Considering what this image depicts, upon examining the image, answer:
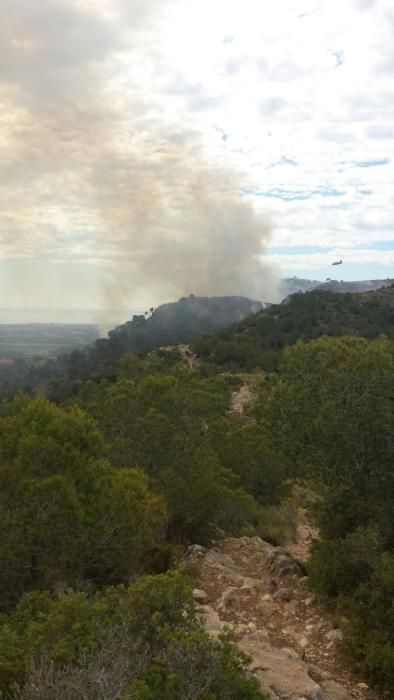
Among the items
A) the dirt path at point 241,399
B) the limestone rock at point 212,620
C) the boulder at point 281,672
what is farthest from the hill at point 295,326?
the boulder at point 281,672

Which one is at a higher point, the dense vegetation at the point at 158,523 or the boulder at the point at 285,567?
the dense vegetation at the point at 158,523

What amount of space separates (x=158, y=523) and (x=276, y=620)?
3121 millimetres

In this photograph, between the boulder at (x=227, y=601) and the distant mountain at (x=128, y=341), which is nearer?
the boulder at (x=227, y=601)

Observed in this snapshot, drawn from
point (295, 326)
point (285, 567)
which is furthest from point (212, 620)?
point (295, 326)

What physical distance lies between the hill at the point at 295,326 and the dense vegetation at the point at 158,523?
48782 millimetres

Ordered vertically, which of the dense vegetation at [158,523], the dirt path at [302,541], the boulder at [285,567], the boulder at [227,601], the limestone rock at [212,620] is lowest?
the dirt path at [302,541]

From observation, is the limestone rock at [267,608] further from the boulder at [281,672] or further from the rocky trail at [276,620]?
the boulder at [281,672]

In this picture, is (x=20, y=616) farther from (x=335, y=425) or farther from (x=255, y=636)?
(x=335, y=425)

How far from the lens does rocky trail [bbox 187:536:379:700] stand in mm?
7395

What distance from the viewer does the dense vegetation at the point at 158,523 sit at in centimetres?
501

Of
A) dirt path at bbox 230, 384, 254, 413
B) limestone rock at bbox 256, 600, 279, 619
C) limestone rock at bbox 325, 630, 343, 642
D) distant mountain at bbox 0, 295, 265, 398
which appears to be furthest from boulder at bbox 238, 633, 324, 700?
distant mountain at bbox 0, 295, 265, 398

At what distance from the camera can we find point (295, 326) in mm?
81438

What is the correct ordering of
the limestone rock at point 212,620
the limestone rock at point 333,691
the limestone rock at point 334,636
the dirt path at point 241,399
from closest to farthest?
the limestone rock at point 333,691 < the limestone rock at point 212,620 < the limestone rock at point 334,636 < the dirt path at point 241,399

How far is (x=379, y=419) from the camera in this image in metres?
11.0
